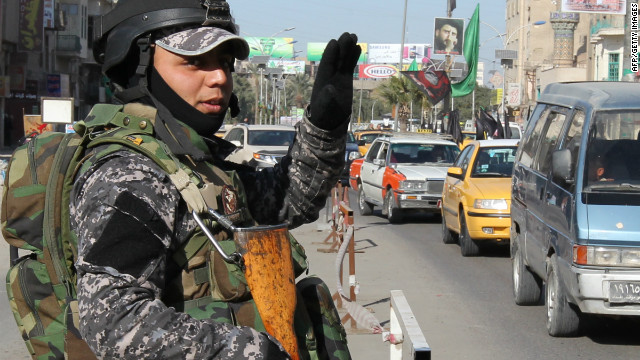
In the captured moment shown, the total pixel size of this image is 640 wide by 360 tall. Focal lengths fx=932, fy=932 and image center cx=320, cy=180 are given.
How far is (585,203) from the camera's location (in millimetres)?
7270

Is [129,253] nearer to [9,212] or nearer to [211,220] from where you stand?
[211,220]

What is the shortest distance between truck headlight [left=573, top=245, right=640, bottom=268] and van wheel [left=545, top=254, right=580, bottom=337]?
1.69ft

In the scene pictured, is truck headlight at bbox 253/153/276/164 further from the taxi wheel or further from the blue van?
the blue van

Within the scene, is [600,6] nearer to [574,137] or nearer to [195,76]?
[574,137]

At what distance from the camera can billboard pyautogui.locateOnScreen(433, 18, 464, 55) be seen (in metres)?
45.7

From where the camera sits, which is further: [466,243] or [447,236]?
[447,236]

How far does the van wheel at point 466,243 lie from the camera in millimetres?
12930

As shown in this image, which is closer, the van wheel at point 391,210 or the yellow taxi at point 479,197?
the yellow taxi at point 479,197

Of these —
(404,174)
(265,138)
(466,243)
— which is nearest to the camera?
(466,243)

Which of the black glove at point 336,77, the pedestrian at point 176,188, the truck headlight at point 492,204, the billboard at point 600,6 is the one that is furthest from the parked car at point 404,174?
the billboard at point 600,6

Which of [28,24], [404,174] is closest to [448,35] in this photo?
[28,24]

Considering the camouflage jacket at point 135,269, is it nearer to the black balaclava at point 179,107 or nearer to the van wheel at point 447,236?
the black balaclava at point 179,107

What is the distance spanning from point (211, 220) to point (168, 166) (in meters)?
0.17

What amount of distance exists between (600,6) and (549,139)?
27093mm
